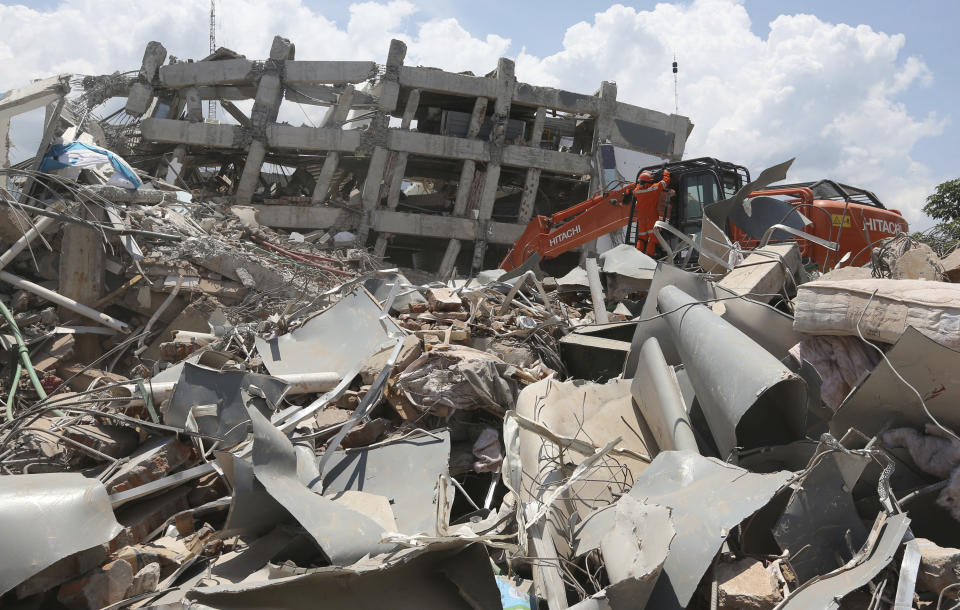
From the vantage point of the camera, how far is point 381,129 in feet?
51.0

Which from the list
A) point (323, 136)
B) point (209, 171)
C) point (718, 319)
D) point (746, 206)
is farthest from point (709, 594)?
point (209, 171)

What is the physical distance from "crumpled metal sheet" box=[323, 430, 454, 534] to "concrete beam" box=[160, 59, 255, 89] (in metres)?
14.7

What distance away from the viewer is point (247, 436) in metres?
3.38

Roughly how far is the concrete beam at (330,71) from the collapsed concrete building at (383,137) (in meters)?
0.02

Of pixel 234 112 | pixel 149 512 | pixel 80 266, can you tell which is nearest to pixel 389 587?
pixel 149 512

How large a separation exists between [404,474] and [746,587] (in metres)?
1.67

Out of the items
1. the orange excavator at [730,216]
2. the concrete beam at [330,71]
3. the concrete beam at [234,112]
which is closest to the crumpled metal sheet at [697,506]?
the orange excavator at [730,216]

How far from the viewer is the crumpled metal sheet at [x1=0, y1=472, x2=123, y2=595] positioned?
2.30m

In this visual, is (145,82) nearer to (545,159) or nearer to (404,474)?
(545,159)

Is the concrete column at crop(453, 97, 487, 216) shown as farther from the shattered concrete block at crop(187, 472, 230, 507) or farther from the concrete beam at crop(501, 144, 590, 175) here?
the shattered concrete block at crop(187, 472, 230, 507)

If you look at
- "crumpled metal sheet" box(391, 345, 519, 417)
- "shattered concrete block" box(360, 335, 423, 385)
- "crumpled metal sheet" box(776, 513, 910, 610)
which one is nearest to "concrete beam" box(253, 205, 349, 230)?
"shattered concrete block" box(360, 335, 423, 385)

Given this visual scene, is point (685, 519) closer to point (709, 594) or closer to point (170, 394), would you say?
point (709, 594)

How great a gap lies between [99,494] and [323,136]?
45.6 ft

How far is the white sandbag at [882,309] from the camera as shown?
2.48m
